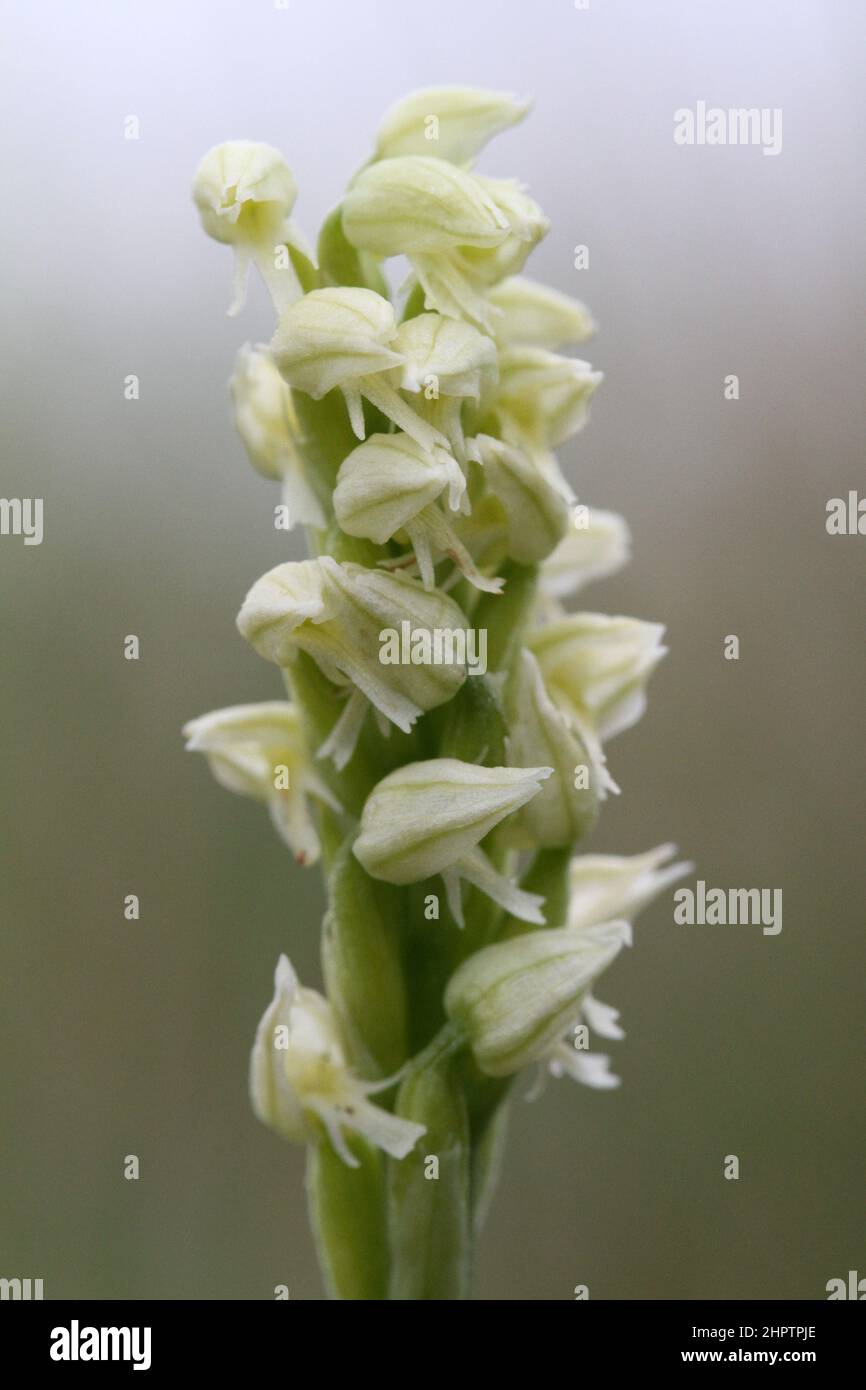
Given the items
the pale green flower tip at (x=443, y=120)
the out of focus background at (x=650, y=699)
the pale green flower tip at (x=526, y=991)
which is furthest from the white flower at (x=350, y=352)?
the out of focus background at (x=650, y=699)

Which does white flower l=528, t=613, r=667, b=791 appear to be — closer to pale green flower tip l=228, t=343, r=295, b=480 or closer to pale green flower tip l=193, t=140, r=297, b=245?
pale green flower tip l=228, t=343, r=295, b=480

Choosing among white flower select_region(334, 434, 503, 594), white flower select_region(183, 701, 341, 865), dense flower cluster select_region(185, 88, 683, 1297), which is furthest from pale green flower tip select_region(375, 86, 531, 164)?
white flower select_region(183, 701, 341, 865)

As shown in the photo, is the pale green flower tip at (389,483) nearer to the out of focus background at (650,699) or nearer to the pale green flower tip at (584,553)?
the pale green flower tip at (584,553)

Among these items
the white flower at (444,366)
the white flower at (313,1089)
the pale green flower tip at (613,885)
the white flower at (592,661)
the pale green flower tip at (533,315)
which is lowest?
the white flower at (313,1089)

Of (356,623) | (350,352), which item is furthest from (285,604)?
(350,352)

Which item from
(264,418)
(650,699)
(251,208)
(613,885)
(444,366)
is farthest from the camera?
(650,699)

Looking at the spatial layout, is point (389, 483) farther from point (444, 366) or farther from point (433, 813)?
point (433, 813)

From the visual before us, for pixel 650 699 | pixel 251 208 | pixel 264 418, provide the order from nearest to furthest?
1. pixel 251 208
2. pixel 264 418
3. pixel 650 699
